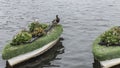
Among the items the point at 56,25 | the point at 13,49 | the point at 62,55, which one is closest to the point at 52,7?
the point at 56,25

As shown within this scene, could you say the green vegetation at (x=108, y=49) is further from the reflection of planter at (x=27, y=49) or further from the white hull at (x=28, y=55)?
the white hull at (x=28, y=55)

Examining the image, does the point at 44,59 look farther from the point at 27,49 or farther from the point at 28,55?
the point at 27,49

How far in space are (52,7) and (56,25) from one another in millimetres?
20822

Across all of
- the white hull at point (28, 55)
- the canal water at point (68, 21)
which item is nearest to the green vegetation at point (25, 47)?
the white hull at point (28, 55)

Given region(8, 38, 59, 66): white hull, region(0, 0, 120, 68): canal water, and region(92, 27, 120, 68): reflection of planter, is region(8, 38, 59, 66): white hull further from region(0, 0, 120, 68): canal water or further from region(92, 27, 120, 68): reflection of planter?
region(92, 27, 120, 68): reflection of planter

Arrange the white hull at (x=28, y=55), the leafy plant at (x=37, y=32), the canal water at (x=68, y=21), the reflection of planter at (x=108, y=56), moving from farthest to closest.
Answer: the leafy plant at (x=37, y=32)
the canal water at (x=68, y=21)
the white hull at (x=28, y=55)
the reflection of planter at (x=108, y=56)

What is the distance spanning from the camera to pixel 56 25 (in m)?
38.2

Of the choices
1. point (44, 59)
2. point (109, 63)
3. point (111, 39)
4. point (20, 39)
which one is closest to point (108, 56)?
point (109, 63)

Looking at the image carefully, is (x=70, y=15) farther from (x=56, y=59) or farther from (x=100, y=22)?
(x=56, y=59)

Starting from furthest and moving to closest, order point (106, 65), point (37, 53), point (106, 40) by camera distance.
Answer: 1. point (37, 53)
2. point (106, 40)
3. point (106, 65)

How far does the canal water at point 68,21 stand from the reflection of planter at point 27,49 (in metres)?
1.06

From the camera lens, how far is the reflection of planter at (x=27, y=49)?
99.1 feet

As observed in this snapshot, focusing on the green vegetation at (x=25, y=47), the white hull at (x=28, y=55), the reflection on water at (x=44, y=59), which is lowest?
the reflection on water at (x=44, y=59)

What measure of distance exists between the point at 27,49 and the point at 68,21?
738 inches
